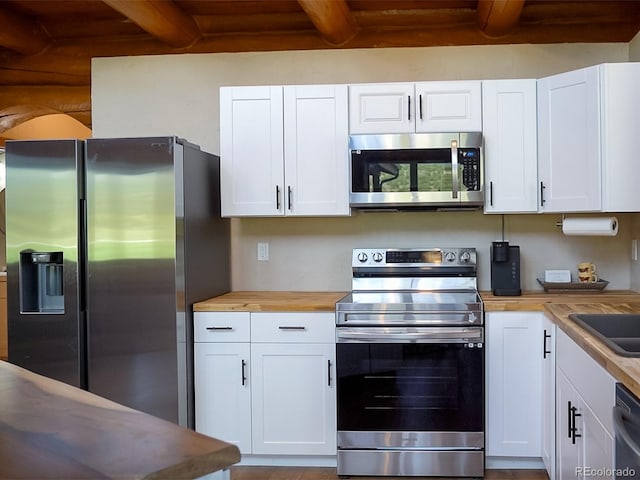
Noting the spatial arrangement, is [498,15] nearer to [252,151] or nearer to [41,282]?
[252,151]

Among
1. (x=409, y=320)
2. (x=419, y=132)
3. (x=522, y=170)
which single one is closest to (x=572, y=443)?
(x=409, y=320)

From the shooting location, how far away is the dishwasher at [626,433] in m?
1.39

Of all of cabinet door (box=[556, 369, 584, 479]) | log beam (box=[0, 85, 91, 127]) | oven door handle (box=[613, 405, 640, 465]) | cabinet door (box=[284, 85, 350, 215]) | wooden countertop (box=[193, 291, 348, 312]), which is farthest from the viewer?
log beam (box=[0, 85, 91, 127])

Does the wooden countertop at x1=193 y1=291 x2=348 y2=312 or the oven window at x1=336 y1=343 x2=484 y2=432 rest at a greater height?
the wooden countertop at x1=193 y1=291 x2=348 y2=312

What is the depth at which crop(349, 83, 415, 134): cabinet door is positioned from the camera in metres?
3.15

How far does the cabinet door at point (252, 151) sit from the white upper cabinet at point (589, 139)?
141 centimetres

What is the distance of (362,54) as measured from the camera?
3.56m

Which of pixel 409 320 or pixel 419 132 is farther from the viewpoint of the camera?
pixel 419 132

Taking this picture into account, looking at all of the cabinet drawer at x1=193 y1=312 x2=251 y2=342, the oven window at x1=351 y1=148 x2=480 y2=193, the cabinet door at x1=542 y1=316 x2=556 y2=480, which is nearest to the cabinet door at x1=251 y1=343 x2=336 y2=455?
the cabinet drawer at x1=193 y1=312 x2=251 y2=342

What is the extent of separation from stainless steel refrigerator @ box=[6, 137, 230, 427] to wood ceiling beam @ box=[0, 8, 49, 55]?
114cm

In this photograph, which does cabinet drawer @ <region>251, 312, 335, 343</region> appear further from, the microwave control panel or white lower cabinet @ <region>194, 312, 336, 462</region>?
the microwave control panel

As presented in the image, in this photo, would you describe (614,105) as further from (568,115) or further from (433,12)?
(433,12)

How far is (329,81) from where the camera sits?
3.58m

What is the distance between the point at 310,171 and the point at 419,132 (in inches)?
24.5
